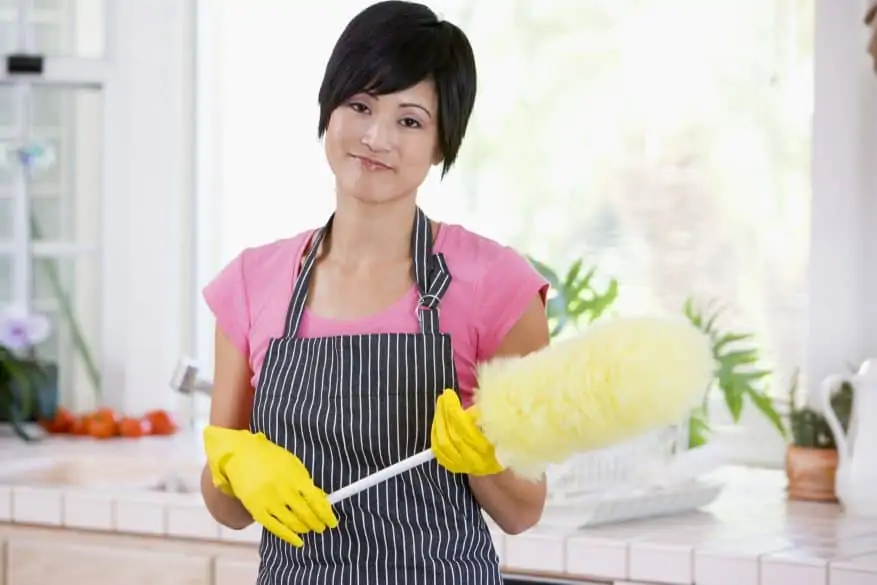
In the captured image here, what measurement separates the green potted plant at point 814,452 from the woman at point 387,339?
1.05m

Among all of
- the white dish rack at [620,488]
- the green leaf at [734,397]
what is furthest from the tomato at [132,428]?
the green leaf at [734,397]

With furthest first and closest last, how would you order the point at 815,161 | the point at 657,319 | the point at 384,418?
the point at 815,161 → the point at 384,418 → the point at 657,319

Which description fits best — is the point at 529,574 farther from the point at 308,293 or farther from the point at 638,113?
the point at 638,113

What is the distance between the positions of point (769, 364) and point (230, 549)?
111 cm

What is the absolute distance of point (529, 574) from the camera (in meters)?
2.04

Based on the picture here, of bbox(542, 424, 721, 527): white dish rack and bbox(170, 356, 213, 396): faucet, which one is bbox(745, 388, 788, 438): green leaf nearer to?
bbox(542, 424, 721, 527): white dish rack

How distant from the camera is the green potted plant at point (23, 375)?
2838 mm

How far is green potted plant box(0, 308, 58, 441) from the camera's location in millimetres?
2838

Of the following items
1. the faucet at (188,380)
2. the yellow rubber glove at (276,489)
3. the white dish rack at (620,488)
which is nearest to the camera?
the yellow rubber glove at (276,489)

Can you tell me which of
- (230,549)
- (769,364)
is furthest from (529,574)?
(769,364)

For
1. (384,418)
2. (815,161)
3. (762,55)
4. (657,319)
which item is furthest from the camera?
(762,55)

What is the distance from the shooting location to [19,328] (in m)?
2.84

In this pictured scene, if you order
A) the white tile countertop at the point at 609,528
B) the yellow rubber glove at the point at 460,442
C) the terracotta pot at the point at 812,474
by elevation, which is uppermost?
the yellow rubber glove at the point at 460,442

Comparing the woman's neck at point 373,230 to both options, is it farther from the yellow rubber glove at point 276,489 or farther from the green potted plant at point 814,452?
the green potted plant at point 814,452
